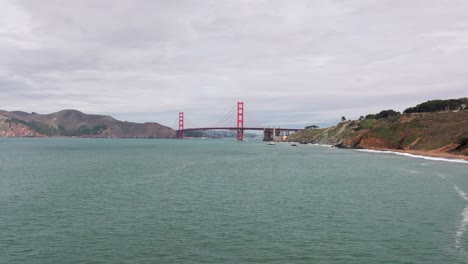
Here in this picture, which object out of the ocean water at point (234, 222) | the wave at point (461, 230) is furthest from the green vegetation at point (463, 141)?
the wave at point (461, 230)

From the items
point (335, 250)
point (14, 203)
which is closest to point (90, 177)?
point (14, 203)

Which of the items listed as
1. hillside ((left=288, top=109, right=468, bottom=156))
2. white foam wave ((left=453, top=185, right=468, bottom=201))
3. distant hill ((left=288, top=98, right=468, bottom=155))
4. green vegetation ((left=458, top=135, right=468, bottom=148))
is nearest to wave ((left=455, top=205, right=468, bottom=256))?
white foam wave ((left=453, top=185, right=468, bottom=201))

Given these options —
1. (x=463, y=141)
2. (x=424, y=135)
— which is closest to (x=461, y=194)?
(x=463, y=141)

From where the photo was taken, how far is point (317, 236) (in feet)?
95.7

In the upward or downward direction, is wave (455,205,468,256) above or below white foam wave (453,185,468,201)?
below

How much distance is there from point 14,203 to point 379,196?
133 feet

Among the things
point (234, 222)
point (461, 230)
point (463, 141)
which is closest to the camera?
point (461, 230)

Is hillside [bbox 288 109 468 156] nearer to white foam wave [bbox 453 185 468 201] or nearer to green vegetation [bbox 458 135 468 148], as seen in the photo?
green vegetation [bbox 458 135 468 148]

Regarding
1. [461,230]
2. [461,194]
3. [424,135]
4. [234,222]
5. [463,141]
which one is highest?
[424,135]

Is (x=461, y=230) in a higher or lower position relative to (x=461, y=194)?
lower

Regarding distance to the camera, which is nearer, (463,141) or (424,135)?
(463,141)

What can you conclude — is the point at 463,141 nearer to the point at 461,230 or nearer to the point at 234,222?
the point at 461,230

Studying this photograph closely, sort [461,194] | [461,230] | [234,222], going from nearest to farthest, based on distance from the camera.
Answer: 1. [461,230]
2. [234,222]
3. [461,194]

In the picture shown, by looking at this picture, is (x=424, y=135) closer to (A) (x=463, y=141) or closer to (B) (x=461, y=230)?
(A) (x=463, y=141)
